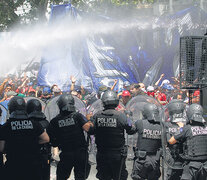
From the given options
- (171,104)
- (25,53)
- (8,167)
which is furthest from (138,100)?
(25,53)

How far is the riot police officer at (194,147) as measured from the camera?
591cm

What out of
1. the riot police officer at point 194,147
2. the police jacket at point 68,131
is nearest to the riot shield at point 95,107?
the police jacket at point 68,131

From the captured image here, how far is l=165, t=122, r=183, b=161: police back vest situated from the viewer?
6398mm

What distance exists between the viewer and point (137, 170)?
6645mm

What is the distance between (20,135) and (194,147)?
2639 mm

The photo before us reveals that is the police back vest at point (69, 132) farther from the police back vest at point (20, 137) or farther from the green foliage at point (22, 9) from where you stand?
the green foliage at point (22, 9)

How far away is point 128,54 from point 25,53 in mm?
Answer: 7331

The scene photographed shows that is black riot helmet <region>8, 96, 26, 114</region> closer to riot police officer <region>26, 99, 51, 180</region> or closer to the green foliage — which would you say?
riot police officer <region>26, 99, 51, 180</region>

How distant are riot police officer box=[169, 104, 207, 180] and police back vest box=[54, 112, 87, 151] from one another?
5.41 feet

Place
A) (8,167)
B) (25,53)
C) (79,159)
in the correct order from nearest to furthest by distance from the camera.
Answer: (8,167) < (79,159) < (25,53)

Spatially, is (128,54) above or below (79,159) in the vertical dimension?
above

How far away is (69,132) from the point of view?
6410 mm

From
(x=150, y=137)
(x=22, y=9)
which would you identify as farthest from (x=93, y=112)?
(x=22, y=9)

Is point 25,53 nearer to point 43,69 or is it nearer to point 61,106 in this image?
point 43,69
